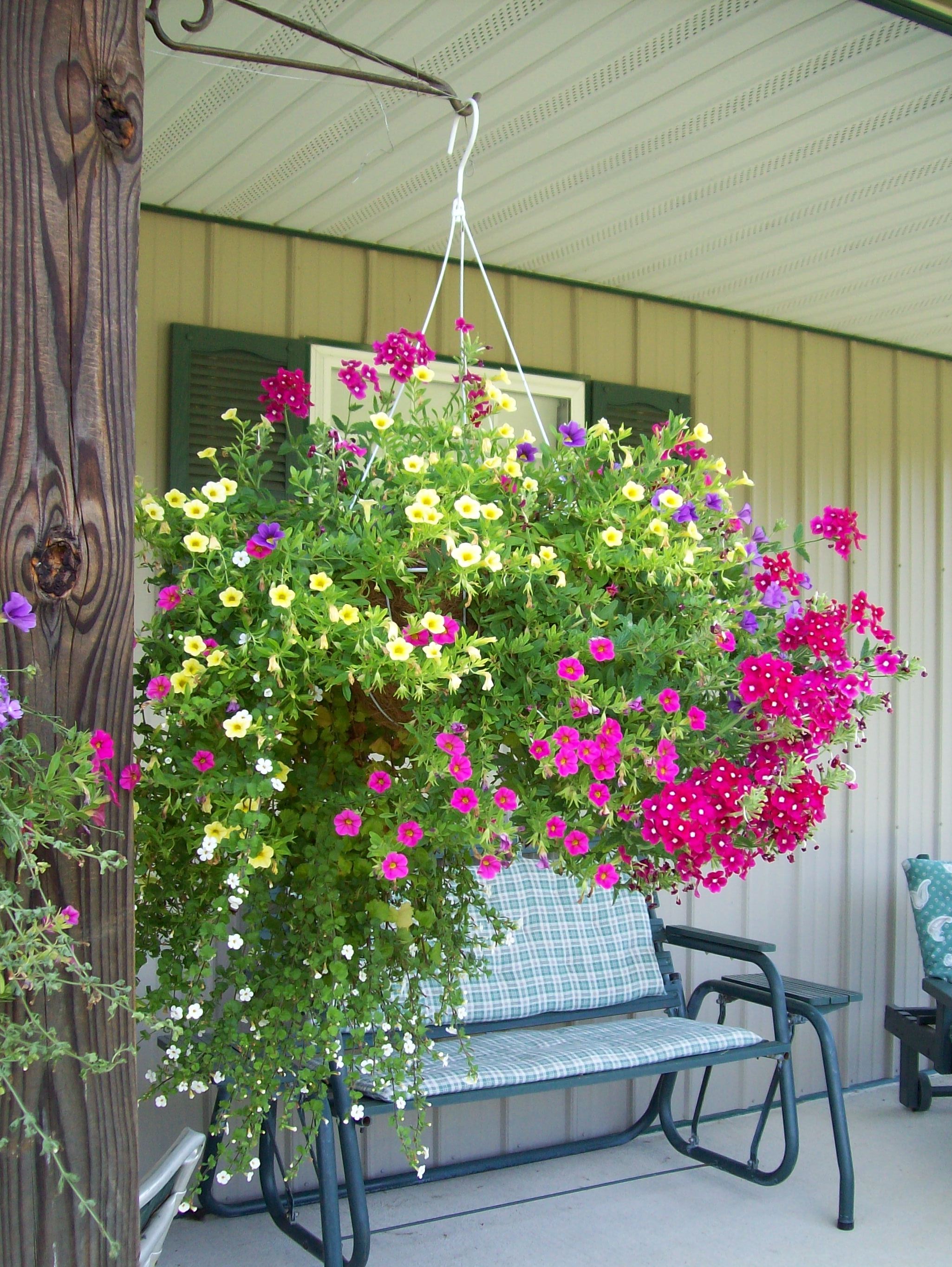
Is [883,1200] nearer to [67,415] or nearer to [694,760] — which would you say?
[694,760]

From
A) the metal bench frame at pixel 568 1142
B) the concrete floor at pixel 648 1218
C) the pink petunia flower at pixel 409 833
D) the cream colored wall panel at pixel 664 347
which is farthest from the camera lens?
the cream colored wall panel at pixel 664 347

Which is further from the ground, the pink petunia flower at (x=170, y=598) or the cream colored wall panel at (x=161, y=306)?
the cream colored wall panel at (x=161, y=306)

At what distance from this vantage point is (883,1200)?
3.10 meters

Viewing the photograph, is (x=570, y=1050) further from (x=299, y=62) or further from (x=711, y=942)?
(x=299, y=62)

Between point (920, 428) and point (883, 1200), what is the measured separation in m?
2.52

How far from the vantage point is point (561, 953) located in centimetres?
319

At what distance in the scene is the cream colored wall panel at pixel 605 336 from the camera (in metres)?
3.45

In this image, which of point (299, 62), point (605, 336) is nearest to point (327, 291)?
point (605, 336)

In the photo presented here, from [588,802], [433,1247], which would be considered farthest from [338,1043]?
[433,1247]

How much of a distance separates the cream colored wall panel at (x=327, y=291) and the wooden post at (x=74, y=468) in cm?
195

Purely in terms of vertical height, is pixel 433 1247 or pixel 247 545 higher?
pixel 247 545

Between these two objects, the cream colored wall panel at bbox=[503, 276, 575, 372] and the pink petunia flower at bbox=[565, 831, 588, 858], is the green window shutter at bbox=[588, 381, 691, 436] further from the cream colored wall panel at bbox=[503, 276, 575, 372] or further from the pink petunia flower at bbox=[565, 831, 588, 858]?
the pink petunia flower at bbox=[565, 831, 588, 858]

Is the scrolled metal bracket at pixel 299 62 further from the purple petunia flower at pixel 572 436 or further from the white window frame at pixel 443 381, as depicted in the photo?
the white window frame at pixel 443 381

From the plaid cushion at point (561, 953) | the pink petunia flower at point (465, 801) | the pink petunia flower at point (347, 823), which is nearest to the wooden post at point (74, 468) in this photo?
the pink petunia flower at point (347, 823)
